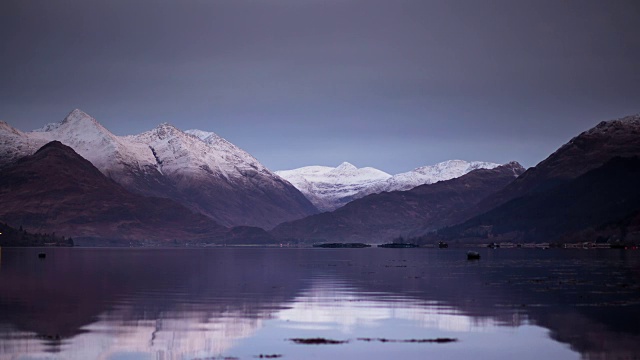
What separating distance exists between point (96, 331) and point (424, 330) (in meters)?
25.9

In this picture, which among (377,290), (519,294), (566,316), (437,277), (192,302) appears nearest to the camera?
(566,316)

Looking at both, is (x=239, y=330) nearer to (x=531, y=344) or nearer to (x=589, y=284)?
(x=531, y=344)

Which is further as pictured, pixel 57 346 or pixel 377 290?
pixel 377 290

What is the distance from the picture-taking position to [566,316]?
82.8m

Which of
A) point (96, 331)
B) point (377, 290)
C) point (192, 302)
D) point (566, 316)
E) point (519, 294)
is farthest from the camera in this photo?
point (377, 290)

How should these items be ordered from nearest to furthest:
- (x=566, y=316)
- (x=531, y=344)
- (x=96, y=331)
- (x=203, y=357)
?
1. (x=203, y=357)
2. (x=531, y=344)
3. (x=96, y=331)
4. (x=566, y=316)

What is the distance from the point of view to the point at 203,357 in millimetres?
58719

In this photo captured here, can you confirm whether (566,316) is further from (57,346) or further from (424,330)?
(57,346)

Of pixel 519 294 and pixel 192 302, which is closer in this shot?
pixel 192 302

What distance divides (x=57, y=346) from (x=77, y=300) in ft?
120

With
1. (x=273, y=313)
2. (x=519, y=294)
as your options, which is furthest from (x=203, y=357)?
(x=519, y=294)

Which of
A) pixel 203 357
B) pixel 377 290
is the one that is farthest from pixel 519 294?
pixel 203 357

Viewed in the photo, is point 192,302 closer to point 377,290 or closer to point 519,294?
point 377,290

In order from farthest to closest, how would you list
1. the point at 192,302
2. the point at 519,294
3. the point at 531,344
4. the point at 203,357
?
the point at 519,294 → the point at 192,302 → the point at 531,344 → the point at 203,357
